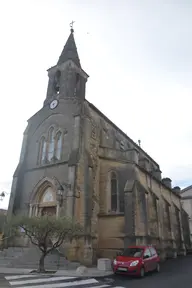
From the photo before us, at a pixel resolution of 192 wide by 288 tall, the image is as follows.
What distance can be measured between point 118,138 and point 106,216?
36.6 ft

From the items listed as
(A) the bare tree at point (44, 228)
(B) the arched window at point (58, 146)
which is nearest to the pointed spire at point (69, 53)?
(B) the arched window at point (58, 146)

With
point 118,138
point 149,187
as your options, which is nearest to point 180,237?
point 149,187

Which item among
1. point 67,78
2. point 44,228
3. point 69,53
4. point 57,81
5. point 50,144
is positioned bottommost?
point 44,228

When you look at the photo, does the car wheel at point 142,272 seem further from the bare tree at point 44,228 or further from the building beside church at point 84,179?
the building beside church at point 84,179

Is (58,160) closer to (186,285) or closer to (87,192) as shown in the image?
(87,192)

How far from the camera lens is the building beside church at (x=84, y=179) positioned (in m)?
17.1

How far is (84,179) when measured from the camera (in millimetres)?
17781

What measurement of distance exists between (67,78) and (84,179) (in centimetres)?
1177

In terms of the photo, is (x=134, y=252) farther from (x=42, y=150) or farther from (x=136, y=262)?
(x=42, y=150)

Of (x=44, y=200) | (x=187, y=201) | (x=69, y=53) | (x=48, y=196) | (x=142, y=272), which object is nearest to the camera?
(x=142, y=272)

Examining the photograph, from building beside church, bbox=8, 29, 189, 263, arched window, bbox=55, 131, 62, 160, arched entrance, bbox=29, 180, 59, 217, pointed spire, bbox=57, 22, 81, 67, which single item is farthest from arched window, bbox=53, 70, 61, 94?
arched entrance, bbox=29, 180, 59, 217

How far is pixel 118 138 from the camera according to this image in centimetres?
2753

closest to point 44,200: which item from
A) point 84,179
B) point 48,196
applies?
point 48,196

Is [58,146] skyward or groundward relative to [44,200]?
skyward
